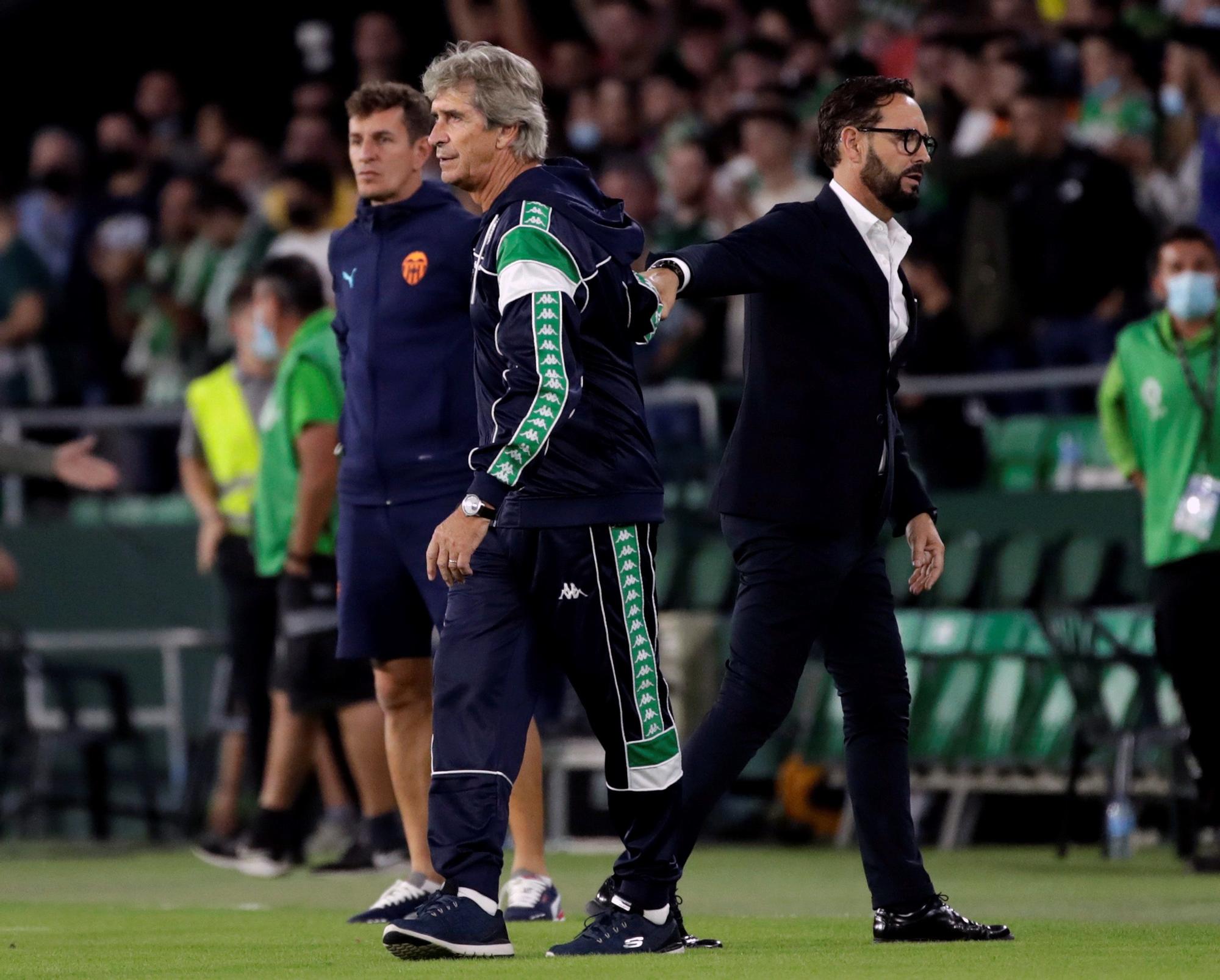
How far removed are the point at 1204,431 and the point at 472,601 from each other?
16.0ft

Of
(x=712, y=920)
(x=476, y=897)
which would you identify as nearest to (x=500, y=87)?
(x=476, y=897)

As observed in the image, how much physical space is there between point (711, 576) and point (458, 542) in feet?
23.4

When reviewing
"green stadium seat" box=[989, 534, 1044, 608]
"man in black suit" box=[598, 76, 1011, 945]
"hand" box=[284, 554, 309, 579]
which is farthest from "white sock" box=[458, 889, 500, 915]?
"green stadium seat" box=[989, 534, 1044, 608]

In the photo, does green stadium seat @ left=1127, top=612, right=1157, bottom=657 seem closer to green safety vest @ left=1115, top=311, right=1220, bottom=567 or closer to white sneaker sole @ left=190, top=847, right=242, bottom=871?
green safety vest @ left=1115, top=311, right=1220, bottom=567

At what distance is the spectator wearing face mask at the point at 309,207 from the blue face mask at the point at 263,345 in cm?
135

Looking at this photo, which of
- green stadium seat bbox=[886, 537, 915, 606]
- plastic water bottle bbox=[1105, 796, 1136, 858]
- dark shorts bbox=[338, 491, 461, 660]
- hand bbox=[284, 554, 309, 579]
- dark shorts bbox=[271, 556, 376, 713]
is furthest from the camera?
green stadium seat bbox=[886, 537, 915, 606]

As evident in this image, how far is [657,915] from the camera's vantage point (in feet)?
19.6

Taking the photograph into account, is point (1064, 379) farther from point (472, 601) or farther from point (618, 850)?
point (472, 601)

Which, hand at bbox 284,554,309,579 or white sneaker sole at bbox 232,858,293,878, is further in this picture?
white sneaker sole at bbox 232,858,293,878

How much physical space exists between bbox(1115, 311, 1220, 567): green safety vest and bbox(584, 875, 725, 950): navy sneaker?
4057 millimetres

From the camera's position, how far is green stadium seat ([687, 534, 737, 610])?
1259 centimetres

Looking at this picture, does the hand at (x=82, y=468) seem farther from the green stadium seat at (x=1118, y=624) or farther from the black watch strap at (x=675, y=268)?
the green stadium seat at (x=1118, y=624)

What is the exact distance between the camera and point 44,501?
15266 millimetres

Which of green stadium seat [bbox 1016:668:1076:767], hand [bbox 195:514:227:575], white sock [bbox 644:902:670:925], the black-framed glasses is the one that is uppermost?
the black-framed glasses
